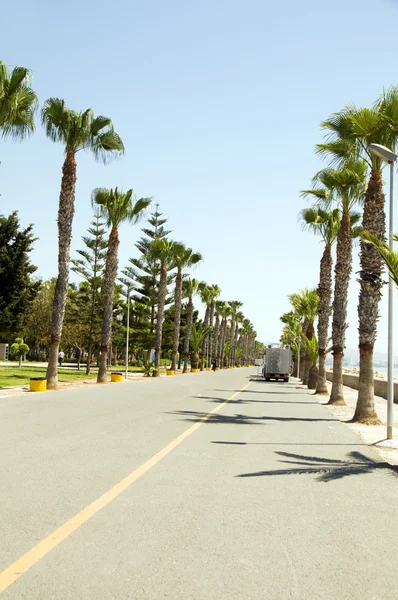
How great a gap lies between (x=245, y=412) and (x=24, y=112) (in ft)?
52.0

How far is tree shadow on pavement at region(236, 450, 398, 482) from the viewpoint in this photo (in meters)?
8.77

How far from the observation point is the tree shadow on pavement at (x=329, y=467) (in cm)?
877

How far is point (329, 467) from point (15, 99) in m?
21.4

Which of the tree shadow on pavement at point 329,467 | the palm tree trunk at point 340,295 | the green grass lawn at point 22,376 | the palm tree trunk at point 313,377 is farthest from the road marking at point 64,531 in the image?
the palm tree trunk at point 313,377

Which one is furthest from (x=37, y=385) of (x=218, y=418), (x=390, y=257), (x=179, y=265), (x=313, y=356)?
(x=179, y=265)

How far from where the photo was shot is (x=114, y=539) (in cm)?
526

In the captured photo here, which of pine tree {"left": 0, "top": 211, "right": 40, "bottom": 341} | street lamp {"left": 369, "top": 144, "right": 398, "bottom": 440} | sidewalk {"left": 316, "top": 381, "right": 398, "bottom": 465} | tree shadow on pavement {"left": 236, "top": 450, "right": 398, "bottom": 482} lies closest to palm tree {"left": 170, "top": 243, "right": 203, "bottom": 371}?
pine tree {"left": 0, "top": 211, "right": 40, "bottom": 341}

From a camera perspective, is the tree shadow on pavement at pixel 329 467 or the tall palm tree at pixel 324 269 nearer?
the tree shadow on pavement at pixel 329 467

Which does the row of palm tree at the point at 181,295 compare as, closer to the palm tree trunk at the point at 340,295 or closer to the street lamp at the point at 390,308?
the palm tree trunk at the point at 340,295

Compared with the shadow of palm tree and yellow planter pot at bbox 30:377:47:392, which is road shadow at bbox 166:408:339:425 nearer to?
the shadow of palm tree

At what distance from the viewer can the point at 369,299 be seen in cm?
1791

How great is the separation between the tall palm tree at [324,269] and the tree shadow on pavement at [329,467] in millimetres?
22468

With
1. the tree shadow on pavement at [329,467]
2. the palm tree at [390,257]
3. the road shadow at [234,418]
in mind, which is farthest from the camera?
the road shadow at [234,418]

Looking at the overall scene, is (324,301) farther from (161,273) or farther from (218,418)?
(161,273)
